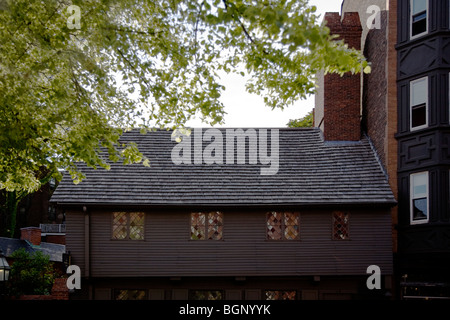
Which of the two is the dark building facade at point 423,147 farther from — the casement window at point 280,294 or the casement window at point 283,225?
the casement window at point 280,294

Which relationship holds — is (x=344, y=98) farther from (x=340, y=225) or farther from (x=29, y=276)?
(x=29, y=276)

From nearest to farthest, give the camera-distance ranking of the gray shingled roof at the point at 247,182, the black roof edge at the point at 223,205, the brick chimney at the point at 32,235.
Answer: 1. the black roof edge at the point at 223,205
2. the gray shingled roof at the point at 247,182
3. the brick chimney at the point at 32,235

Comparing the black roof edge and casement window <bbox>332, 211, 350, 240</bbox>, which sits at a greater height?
A: the black roof edge

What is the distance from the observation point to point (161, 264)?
18031 millimetres

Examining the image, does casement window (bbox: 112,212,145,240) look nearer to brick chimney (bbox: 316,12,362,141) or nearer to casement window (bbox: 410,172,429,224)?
brick chimney (bbox: 316,12,362,141)

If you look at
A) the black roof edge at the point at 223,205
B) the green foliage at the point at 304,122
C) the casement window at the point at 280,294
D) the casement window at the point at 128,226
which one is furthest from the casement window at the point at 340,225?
the green foliage at the point at 304,122

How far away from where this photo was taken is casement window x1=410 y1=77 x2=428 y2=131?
56.3 feet

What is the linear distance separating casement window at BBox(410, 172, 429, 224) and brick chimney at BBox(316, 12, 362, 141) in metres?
3.97

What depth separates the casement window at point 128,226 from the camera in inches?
720

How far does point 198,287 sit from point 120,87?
955 cm

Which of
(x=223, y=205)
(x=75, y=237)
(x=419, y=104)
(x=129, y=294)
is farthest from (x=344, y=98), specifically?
(x=75, y=237)

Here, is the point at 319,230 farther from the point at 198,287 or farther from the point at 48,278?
the point at 48,278

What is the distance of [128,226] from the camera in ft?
60.4

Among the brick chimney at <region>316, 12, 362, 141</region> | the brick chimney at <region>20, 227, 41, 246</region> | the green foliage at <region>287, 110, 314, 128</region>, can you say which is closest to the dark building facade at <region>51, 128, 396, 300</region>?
the brick chimney at <region>316, 12, 362, 141</region>
